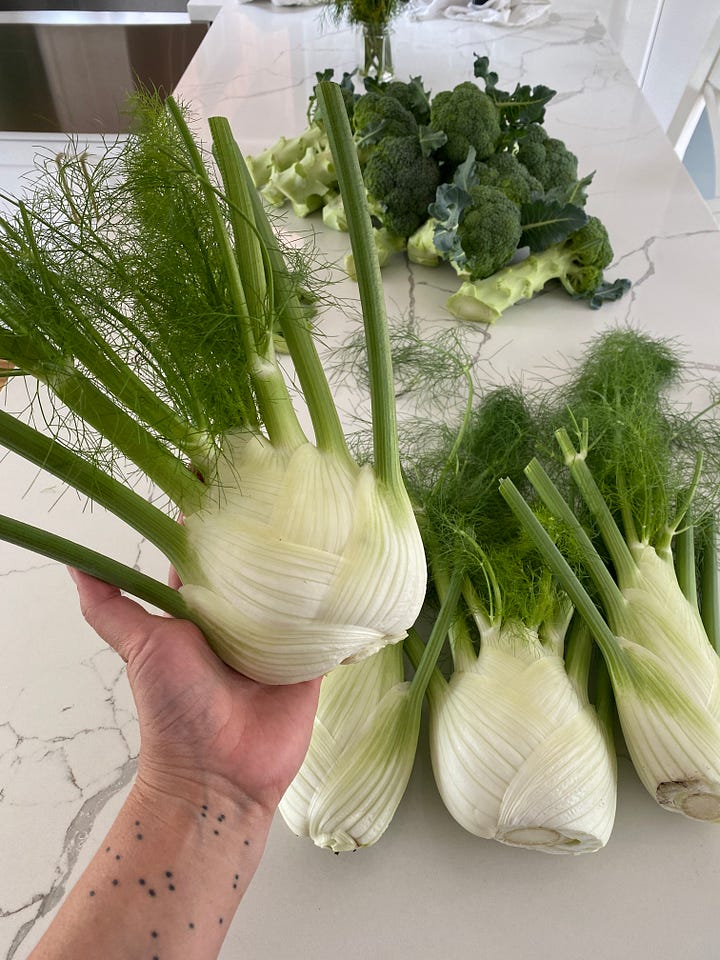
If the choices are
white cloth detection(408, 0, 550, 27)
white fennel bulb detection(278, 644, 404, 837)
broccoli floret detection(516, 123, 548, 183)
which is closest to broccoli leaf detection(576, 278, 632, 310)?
broccoli floret detection(516, 123, 548, 183)

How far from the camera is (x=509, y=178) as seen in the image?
3.89ft

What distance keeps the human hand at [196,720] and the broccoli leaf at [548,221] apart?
2.90 ft

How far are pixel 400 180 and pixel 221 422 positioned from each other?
743 mm

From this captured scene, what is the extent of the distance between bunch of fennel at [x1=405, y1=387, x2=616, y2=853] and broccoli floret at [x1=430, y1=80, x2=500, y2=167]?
0.69 metres

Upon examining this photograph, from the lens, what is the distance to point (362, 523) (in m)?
0.59

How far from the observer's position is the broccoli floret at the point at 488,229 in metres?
1.11

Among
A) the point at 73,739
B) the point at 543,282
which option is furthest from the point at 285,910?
the point at 543,282

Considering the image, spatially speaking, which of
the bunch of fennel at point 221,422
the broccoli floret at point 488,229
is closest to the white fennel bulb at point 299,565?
the bunch of fennel at point 221,422

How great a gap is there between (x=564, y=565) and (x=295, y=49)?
6.55 feet

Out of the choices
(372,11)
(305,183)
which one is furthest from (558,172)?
(372,11)

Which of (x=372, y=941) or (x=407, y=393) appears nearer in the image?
(x=372, y=941)

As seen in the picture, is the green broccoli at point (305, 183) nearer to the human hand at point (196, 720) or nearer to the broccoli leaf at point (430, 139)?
the broccoli leaf at point (430, 139)

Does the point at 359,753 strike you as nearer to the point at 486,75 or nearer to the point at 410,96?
the point at 410,96

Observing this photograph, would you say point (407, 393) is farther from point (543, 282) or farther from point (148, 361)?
point (148, 361)
